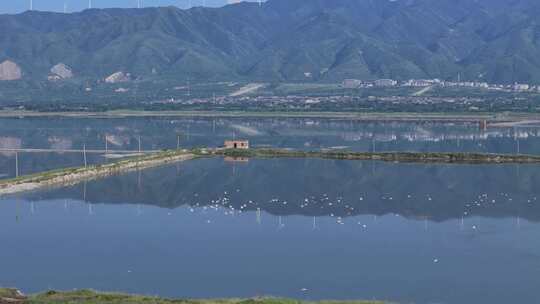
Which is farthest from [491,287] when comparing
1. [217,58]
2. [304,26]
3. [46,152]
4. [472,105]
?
[304,26]

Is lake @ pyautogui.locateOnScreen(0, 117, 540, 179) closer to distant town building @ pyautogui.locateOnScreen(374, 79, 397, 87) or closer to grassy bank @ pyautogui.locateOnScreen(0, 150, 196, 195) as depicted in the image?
grassy bank @ pyautogui.locateOnScreen(0, 150, 196, 195)

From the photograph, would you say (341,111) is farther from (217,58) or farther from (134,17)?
(134,17)

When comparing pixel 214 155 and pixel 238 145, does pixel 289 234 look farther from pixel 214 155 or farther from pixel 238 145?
pixel 238 145

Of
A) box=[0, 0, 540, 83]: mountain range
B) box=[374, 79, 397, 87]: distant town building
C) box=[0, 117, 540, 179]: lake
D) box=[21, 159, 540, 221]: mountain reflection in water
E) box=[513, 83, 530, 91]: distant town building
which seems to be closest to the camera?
box=[21, 159, 540, 221]: mountain reflection in water

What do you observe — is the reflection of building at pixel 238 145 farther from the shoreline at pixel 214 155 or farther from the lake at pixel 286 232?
the lake at pixel 286 232

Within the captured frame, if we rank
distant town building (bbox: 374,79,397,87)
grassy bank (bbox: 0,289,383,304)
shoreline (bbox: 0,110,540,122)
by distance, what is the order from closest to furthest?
grassy bank (bbox: 0,289,383,304) → shoreline (bbox: 0,110,540,122) → distant town building (bbox: 374,79,397,87)

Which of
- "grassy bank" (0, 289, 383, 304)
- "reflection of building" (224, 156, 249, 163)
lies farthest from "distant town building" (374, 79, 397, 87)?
"grassy bank" (0, 289, 383, 304)
